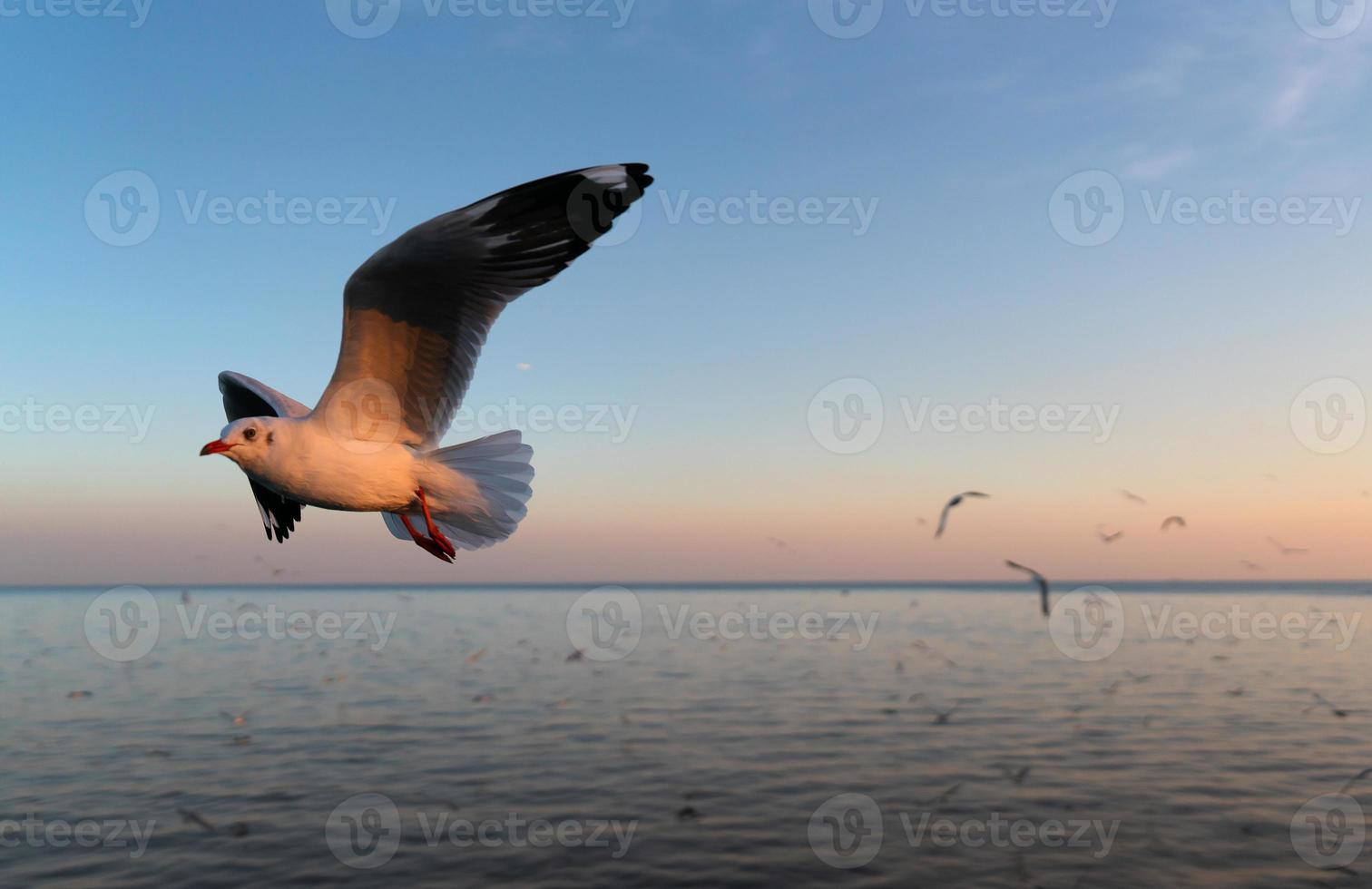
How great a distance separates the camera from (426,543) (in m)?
6.20

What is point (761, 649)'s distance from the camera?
132ft

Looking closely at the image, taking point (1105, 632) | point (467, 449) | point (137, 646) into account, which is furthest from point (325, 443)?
point (1105, 632)

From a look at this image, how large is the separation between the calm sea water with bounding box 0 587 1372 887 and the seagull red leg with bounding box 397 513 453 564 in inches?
357

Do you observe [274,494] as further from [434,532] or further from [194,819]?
[194,819]

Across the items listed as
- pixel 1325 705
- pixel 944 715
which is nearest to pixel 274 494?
pixel 944 715

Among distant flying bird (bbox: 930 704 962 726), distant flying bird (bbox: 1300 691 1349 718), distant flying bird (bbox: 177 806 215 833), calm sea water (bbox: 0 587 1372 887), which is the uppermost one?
distant flying bird (bbox: 1300 691 1349 718)

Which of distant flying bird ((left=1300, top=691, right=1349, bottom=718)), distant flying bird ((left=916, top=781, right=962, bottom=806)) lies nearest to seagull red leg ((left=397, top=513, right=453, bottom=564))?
distant flying bird ((left=916, top=781, right=962, bottom=806))

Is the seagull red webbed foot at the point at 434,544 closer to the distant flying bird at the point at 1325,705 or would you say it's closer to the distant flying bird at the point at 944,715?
the distant flying bird at the point at 944,715

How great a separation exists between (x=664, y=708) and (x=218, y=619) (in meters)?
59.1

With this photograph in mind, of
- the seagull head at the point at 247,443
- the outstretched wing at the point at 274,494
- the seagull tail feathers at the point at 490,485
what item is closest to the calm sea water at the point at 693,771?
the outstretched wing at the point at 274,494

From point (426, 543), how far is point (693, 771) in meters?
13.9

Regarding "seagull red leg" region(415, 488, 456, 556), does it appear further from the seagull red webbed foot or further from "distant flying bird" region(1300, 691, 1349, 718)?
"distant flying bird" region(1300, 691, 1349, 718)

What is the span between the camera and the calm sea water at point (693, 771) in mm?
14500

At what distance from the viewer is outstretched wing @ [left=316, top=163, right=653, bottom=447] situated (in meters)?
5.95
